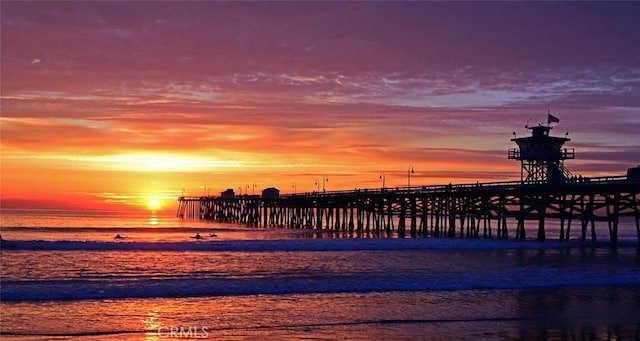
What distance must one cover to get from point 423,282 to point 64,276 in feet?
35.5

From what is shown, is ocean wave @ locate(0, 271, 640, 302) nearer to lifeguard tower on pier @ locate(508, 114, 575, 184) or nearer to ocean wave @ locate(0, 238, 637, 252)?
ocean wave @ locate(0, 238, 637, 252)

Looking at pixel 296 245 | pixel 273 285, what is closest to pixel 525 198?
pixel 296 245

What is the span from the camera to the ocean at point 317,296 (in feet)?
41.1

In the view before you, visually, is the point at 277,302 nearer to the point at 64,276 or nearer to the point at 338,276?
the point at 338,276

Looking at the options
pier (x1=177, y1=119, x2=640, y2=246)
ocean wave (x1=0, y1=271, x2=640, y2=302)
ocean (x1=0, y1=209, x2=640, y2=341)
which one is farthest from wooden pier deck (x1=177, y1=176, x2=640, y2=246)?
ocean wave (x1=0, y1=271, x2=640, y2=302)

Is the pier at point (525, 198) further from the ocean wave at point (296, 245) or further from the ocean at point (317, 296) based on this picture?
the ocean at point (317, 296)

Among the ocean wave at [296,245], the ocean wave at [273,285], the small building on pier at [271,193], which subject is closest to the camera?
the ocean wave at [273,285]

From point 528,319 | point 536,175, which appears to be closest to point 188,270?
point 528,319

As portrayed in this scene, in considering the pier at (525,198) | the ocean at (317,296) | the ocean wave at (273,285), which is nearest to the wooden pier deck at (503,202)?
the pier at (525,198)

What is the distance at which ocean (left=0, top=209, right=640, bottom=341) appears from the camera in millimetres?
12531

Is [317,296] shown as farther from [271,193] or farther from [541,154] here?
[271,193]

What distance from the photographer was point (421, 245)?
37625 millimetres

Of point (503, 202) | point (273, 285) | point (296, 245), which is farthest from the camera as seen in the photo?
point (503, 202)

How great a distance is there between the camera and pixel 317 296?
55.7 feet
